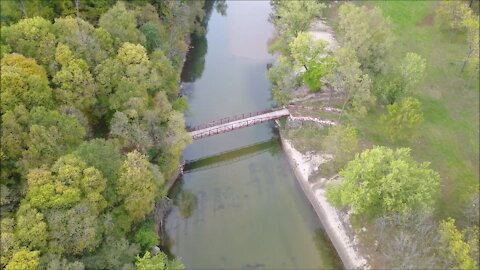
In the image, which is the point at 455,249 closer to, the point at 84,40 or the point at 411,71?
the point at 411,71

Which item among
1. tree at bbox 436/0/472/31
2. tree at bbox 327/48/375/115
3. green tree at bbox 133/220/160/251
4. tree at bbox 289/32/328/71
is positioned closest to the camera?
green tree at bbox 133/220/160/251

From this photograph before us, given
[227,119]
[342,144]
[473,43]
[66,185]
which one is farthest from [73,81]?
[473,43]

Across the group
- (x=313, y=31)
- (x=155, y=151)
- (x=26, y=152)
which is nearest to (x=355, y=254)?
(x=155, y=151)

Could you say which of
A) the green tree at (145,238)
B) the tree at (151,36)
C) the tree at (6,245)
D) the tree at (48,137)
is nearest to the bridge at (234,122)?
the tree at (151,36)

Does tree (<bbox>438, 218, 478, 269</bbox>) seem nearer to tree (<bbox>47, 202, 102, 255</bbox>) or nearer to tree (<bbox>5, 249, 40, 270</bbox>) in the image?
tree (<bbox>47, 202, 102, 255</bbox>)

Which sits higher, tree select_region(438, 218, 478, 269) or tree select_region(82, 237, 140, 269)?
tree select_region(438, 218, 478, 269)

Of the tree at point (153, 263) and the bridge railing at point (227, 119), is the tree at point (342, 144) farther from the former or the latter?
the tree at point (153, 263)

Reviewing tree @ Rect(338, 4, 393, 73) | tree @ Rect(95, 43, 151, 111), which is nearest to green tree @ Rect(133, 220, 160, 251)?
tree @ Rect(95, 43, 151, 111)

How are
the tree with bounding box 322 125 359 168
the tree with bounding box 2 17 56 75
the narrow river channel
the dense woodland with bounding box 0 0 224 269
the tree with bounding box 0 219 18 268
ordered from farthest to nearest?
the tree with bounding box 322 125 359 168
the narrow river channel
the tree with bounding box 2 17 56 75
the dense woodland with bounding box 0 0 224 269
the tree with bounding box 0 219 18 268
